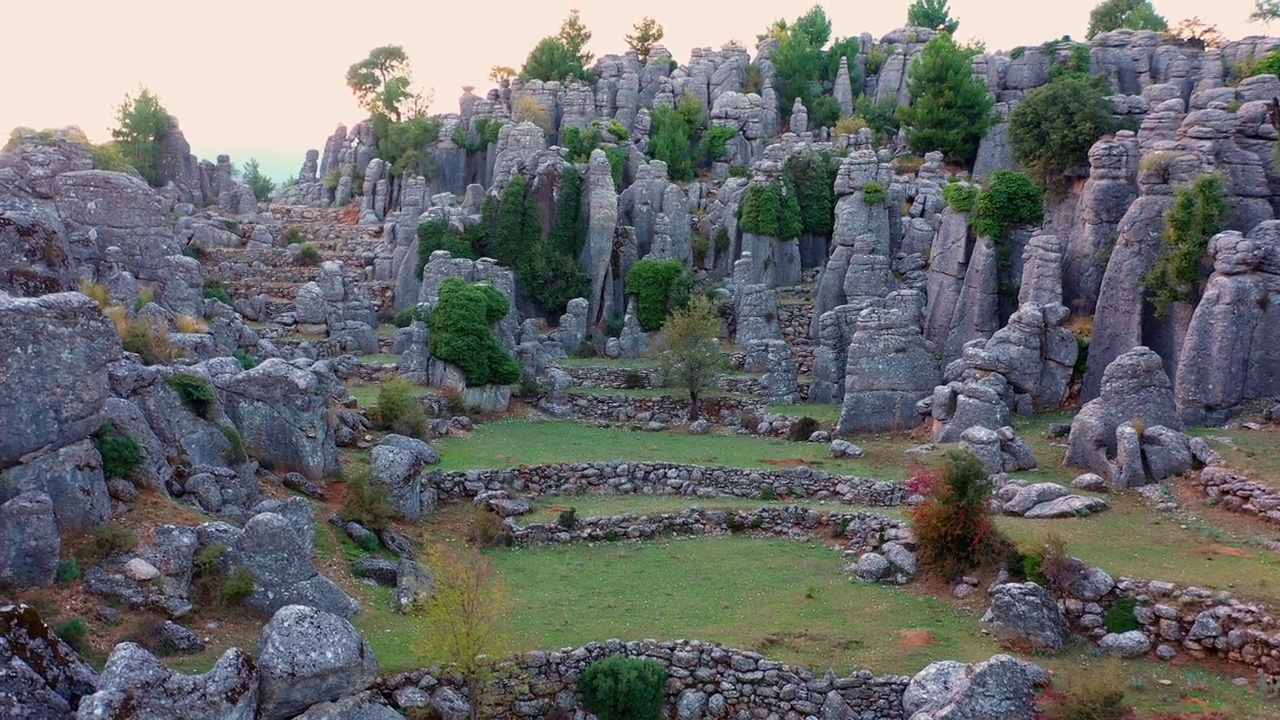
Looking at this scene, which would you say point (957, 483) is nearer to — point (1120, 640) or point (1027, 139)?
point (1120, 640)

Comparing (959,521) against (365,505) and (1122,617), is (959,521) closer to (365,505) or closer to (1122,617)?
(1122,617)

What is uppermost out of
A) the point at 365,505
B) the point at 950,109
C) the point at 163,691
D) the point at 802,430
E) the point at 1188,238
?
the point at 950,109

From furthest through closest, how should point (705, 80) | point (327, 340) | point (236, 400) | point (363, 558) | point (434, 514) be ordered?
point (705, 80), point (327, 340), point (434, 514), point (236, 400), point (363, 558)

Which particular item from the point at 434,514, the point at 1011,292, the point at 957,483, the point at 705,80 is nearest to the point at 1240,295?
the point at 1011,292

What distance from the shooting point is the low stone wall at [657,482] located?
93.3 ft

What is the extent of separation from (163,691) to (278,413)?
1100cm

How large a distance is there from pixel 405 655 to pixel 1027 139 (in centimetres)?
3350

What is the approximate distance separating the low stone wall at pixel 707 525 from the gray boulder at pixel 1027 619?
230 inches

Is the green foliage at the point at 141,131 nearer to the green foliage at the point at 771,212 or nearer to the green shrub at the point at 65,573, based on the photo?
the green foliage at the point at 771,212

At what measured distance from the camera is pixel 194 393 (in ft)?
73.0

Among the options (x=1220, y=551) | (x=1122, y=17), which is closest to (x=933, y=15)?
(x=1122, y=17)

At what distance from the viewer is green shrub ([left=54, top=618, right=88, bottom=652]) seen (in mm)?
15266

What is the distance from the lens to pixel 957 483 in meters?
22.1

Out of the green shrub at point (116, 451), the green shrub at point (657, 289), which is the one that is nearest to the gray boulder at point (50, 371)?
the green shrub at point (116, 451)
